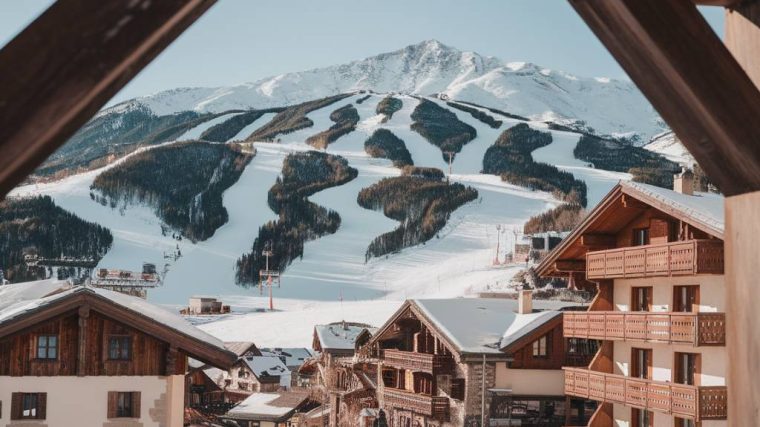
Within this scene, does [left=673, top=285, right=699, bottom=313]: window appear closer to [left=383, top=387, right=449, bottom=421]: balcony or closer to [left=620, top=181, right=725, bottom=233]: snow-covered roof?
[left=620, top=181, right=725, bottom=233]: snow-covered roof

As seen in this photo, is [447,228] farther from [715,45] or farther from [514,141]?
[715,45]

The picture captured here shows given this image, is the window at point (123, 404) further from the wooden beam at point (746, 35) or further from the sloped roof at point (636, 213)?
the wooden beam at point (746, 35)

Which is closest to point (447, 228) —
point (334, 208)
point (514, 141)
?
point (334, 208)

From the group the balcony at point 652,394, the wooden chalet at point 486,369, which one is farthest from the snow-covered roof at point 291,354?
the balcony at point 652,394

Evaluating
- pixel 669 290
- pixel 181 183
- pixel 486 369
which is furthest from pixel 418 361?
pixel 181 183

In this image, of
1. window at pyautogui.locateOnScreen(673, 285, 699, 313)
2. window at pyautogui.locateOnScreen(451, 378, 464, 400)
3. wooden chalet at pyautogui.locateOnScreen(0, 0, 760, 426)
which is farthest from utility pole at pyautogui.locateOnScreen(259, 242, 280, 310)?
wooden chalet at pyautogui.locateOnScreen(0, 0, 760, 426)
